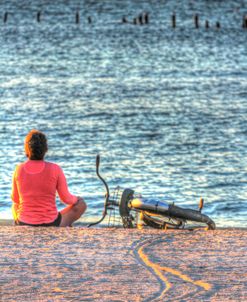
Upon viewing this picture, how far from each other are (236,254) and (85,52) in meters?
60.5

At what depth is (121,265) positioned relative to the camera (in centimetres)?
898

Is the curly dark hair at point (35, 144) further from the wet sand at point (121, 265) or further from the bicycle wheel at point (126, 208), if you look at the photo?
the bicycle wheel at point (126, 208)

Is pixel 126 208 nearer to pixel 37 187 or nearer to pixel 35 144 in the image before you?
pixel 37 187

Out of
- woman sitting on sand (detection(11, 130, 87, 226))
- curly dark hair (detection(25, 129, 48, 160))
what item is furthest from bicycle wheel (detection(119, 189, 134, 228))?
curly dark hair (detection(25, 129, 48, 160))

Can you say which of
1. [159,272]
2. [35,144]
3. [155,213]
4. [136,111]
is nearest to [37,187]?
[35,144]

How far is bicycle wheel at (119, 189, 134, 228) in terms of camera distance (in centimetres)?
1098

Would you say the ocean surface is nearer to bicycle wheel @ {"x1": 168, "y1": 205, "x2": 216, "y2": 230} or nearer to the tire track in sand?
bicycle wheel @ {"x1": 168, "y1": 205, "x2": 216, "y2": 230}

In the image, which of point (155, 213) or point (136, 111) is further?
point (136, 111)

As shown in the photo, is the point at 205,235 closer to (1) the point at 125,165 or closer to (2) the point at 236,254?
(2) the point at 236,254

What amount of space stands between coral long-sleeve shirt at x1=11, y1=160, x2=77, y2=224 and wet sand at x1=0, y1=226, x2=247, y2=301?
1.27 ft

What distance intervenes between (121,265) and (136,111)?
2965cm

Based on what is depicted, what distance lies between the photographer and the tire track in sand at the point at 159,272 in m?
8.18

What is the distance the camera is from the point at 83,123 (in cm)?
3466

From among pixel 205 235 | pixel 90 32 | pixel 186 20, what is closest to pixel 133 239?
pixel 205 235
